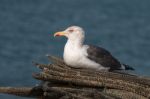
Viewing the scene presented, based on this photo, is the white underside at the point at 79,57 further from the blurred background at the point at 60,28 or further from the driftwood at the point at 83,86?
the blurred background at the point at 60,28

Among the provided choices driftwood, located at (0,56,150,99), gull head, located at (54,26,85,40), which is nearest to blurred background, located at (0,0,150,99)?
gull head, located at (54,26,85,40)

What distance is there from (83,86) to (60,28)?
92.6 ft

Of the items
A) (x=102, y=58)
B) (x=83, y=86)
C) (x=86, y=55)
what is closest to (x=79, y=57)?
(x=86, y=55)

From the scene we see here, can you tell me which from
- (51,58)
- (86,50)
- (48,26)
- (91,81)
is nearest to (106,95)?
(91,81)

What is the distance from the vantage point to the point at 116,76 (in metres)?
8.76

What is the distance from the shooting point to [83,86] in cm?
859

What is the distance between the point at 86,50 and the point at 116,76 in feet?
10.1

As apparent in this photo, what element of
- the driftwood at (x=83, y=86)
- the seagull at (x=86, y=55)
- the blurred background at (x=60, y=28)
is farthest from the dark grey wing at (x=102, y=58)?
the blurred background at (x=60, y=28)

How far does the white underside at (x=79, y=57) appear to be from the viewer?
11.2m

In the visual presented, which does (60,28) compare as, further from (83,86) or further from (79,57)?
(83,86)

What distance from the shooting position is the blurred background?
3012 centimetres

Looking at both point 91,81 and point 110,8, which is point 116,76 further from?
point 110,8

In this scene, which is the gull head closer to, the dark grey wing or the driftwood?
the dark grey wing

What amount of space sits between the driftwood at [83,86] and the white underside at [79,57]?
2248 millimetres
